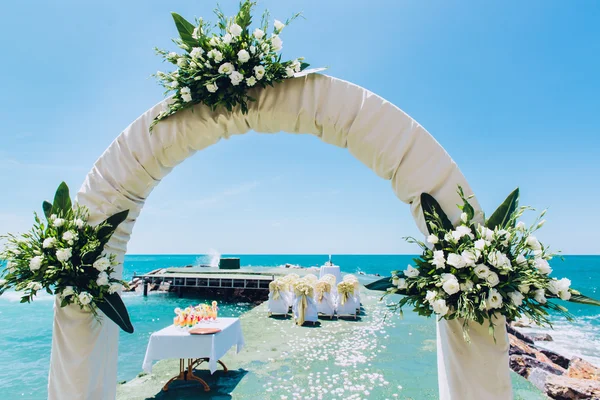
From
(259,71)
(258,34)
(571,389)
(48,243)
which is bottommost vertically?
(571,389)

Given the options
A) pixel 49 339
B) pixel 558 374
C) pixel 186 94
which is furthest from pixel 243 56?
pixel 49 339

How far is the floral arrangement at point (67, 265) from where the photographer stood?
6.78ft

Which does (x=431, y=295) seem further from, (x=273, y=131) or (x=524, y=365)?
(x=524, y=365)

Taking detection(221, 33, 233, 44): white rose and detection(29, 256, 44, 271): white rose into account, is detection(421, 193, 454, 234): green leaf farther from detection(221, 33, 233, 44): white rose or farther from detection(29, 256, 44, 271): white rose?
detection(29, 256, 44, 271): white rose

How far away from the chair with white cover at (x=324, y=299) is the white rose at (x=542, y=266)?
21.7 ft

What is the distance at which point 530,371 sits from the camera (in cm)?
579

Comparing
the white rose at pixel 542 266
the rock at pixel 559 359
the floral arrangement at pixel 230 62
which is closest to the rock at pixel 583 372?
the rock at pixel 559 359

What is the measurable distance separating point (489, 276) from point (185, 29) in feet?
7.28

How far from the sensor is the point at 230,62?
6.82 ft

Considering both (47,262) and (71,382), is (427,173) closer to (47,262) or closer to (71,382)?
(47,262)

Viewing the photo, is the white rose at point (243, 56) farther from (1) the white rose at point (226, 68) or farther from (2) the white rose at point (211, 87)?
(2) the white rose at point (211, 87)

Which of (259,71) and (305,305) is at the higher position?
(259,71)

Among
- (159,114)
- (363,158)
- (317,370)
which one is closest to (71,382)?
(159,114)

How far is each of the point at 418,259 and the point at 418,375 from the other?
353 cm
